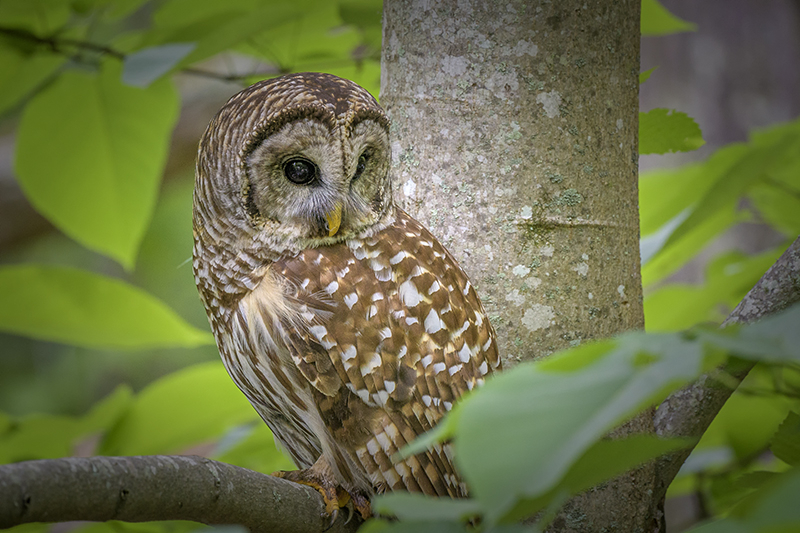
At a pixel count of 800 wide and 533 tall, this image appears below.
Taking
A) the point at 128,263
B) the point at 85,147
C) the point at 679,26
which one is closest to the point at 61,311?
the point at 128,263

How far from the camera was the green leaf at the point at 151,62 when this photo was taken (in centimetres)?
83

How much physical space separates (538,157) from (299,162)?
36 centimetres

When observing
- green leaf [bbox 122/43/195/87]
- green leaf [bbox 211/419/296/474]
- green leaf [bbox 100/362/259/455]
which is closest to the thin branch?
green leaf [bbox 122/43/195/87]

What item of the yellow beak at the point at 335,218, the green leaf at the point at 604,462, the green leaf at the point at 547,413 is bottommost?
the green leaf at the point at 604,462

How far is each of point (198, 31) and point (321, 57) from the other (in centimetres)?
32

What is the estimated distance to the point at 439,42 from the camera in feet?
3.02

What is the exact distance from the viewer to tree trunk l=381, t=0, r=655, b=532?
2.94 feet

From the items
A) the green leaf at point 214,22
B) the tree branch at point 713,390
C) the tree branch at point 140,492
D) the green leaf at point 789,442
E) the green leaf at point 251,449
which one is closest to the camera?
the tree branch at point 140,492

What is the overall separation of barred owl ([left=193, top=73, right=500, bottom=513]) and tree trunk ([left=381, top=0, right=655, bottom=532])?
0.23ft

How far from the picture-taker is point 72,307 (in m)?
0.90

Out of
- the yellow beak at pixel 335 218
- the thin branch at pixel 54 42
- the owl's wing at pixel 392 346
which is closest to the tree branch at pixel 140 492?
the owl's wing at pixel 392 346

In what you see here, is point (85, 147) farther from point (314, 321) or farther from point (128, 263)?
point (314, 321)

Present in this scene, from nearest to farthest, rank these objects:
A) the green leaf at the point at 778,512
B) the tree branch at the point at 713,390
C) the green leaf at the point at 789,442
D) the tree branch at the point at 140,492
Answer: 1. the green leaf at the point at 778,512
2. the tree branch at the point at 140,492
3. the green leaf at the point at 789,442
4. the tree branch at the point at 713,390

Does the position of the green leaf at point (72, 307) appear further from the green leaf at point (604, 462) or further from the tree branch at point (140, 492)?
the green leaf at point (604, 462)
